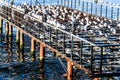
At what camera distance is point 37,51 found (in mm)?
45094

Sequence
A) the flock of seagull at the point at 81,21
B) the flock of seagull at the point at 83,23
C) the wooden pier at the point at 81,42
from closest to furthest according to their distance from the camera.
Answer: the wooden pier at the point at 81,42 → the flock of seagull at the point at 83,23 → the flock of seagull at the point at 81,21

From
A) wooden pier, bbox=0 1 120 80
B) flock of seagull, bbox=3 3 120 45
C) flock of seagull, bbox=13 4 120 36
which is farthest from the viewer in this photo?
flock of seagull, bbox=13 4 120 36

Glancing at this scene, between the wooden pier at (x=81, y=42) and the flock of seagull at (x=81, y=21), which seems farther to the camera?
the flock of seagull at (x=81, y=21)

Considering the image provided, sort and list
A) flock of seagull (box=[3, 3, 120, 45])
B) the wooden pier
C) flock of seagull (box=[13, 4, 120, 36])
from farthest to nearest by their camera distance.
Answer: flock of seagull (box=[13, 4, 120, 36])
flock of seagull (box=[3, 3, 120, 45])
the wooden pier

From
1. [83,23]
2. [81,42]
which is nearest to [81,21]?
[83,23]

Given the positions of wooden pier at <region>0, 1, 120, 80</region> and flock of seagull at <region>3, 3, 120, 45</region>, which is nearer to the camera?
wooden pier at <region>0, 1, 120, 80</region>

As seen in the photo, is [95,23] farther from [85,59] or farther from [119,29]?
[85,59]

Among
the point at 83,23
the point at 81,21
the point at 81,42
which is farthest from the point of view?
the point at 81,21

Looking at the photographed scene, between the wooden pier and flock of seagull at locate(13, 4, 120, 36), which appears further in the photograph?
flock of seagull at locate(13, 4, 120, 36)

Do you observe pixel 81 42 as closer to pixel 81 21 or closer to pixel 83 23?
pixel 83 23

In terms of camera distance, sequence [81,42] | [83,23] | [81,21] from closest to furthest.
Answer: [81,42] < [83,23] < [81,21]

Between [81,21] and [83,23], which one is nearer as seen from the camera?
[83,23]

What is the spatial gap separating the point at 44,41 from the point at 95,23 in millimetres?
8882

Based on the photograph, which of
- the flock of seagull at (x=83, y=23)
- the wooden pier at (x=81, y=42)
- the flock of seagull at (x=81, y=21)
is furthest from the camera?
the flock of seagull at (x=81, y=21)
